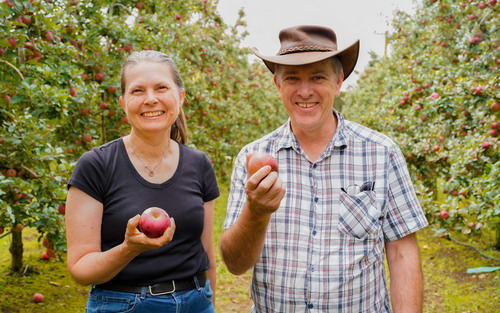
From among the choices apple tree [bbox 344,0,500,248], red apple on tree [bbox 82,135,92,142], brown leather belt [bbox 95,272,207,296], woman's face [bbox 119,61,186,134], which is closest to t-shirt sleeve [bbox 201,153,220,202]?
woman's face [bbox 119,61,186,134]

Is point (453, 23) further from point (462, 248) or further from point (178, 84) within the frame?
point (178, 84)

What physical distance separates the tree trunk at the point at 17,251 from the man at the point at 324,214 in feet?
13.0

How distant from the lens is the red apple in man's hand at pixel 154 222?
66.1 inches

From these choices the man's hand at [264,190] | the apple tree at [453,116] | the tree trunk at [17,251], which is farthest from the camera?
the tree trunk at [17,251]

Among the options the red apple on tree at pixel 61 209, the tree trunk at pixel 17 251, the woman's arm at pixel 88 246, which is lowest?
the tree trunk at pixel 17 251

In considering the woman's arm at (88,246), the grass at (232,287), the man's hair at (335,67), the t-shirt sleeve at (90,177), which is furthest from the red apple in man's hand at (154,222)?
the grass at (232,287)

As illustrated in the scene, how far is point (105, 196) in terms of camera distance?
1840 millimetres

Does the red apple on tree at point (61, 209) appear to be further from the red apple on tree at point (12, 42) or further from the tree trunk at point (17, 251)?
the tree trunk at point (17, 251)

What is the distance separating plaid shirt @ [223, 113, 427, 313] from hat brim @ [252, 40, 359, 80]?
293 millimetres

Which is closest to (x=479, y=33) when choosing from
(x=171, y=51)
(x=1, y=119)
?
(x=171, y=51)

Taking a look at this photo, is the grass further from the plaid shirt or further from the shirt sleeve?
the shirt sleeve

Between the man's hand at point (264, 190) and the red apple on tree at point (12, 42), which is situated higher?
the red apple on tree at point (12, 42)

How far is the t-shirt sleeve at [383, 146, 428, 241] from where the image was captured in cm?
192

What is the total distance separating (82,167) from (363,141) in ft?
3.67
